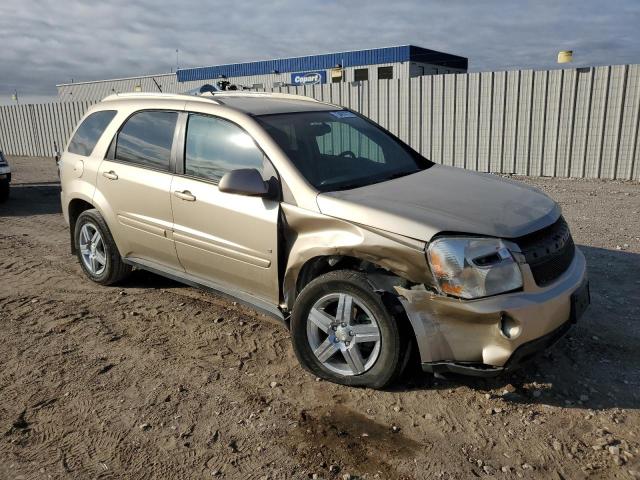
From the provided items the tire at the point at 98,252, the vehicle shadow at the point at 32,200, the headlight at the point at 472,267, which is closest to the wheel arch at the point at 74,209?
the tire at the point at 98,252

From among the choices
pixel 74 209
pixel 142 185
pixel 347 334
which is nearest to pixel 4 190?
pixel 74 209

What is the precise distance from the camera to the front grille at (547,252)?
306 cm

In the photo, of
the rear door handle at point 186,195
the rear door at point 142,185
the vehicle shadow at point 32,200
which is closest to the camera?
the rear door handle at point 186,195

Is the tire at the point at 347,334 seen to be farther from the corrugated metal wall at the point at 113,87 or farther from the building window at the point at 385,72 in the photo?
the corrugated metal wall at the point at 113,87

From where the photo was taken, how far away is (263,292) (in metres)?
3.82

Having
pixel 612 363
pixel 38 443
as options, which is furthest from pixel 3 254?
pixel 612 363

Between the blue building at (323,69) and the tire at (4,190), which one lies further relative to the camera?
the blue building at (323,69)

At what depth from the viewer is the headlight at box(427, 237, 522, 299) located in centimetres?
292

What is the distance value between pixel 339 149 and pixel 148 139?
1.66 meters

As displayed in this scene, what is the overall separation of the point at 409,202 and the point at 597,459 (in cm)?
169

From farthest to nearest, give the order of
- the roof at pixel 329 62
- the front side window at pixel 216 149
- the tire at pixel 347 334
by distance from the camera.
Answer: the roof at pixel 329 62
the front side window at pixel 216 149
the tire at pixel 347 334

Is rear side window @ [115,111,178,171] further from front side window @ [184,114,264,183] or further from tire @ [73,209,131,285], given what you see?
tire @ [73,209,131,285]

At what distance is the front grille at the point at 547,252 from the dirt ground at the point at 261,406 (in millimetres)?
730

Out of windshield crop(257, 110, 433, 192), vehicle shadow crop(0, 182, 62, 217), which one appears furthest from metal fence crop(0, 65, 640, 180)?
windshield crop(257, 110, 433, 192)
